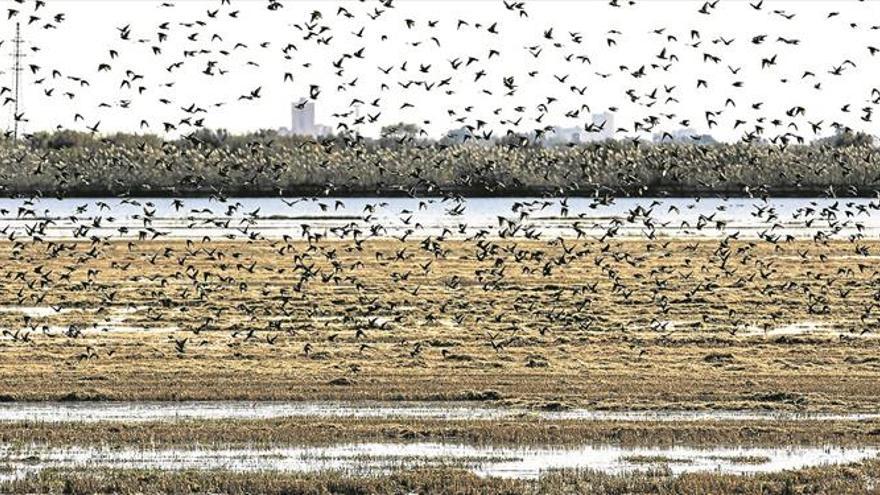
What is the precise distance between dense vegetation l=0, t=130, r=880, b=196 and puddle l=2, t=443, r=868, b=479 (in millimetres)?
77681

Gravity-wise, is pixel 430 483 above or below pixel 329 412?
above

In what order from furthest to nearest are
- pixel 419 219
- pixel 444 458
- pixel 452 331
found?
pixel 419 219, pixel 452 331, pixel 444 458

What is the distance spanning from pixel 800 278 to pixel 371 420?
1073 inches

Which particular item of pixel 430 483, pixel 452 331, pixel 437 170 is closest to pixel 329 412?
pixel 430 483

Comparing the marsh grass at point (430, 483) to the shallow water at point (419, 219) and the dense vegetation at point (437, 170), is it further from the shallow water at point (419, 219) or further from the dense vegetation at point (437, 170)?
the dense vegetation at point (437, 170)

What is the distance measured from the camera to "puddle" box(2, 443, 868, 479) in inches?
822

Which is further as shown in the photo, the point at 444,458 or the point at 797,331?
the point at 797,331

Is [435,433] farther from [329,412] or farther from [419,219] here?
[419,219]

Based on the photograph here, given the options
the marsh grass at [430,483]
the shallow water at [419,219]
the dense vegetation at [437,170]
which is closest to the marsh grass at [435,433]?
the marsh grass at [430,483]

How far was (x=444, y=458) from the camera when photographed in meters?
21.6

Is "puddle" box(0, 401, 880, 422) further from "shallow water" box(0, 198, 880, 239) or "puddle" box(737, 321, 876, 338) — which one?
"shallow water" box(0, 198, 880, 239)

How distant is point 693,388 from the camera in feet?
92.8

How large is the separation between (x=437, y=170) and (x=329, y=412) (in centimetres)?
8588

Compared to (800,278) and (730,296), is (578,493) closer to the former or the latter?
(730,296)
